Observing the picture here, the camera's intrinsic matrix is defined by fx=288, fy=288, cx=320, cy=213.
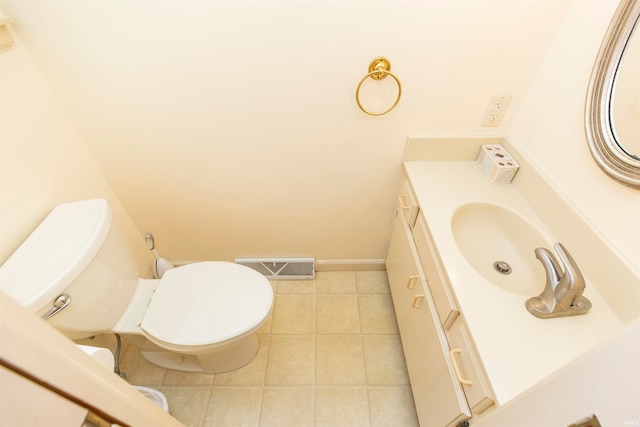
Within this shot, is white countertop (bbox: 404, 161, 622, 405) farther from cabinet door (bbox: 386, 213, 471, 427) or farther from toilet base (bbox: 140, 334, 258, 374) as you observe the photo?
toilet base (bbox: 140, 334, 258, 374)

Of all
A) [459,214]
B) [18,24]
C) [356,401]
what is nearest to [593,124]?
[459,214]

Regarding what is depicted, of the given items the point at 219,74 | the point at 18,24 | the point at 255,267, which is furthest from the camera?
the point at 255,267

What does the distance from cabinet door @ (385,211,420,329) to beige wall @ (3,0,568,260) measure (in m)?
0.18

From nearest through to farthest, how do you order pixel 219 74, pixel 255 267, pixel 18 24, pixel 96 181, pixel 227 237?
pixel 18 24 → pixel 219 74 → pixel 96 181 → pixel 227 237 → pixel 255 267

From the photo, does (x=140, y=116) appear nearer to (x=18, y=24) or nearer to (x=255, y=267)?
(x=18, y=24)

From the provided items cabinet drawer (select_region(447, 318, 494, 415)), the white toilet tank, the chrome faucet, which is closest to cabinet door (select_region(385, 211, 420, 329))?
cabinet drawer (select_region(447, 318, 494, 415))

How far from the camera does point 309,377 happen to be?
4.55 ft

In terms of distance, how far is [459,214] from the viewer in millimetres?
1098

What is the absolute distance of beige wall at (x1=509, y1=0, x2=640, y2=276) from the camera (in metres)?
0.77

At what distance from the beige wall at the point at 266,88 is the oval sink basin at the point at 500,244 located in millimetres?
384

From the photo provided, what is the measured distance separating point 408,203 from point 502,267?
17.1 inches

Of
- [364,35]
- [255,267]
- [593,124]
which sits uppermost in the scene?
[364,35]

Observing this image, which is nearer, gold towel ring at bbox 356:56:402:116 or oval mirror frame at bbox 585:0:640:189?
oval mirror frame at bbox 585:0:640:189

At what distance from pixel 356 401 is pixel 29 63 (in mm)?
1844
